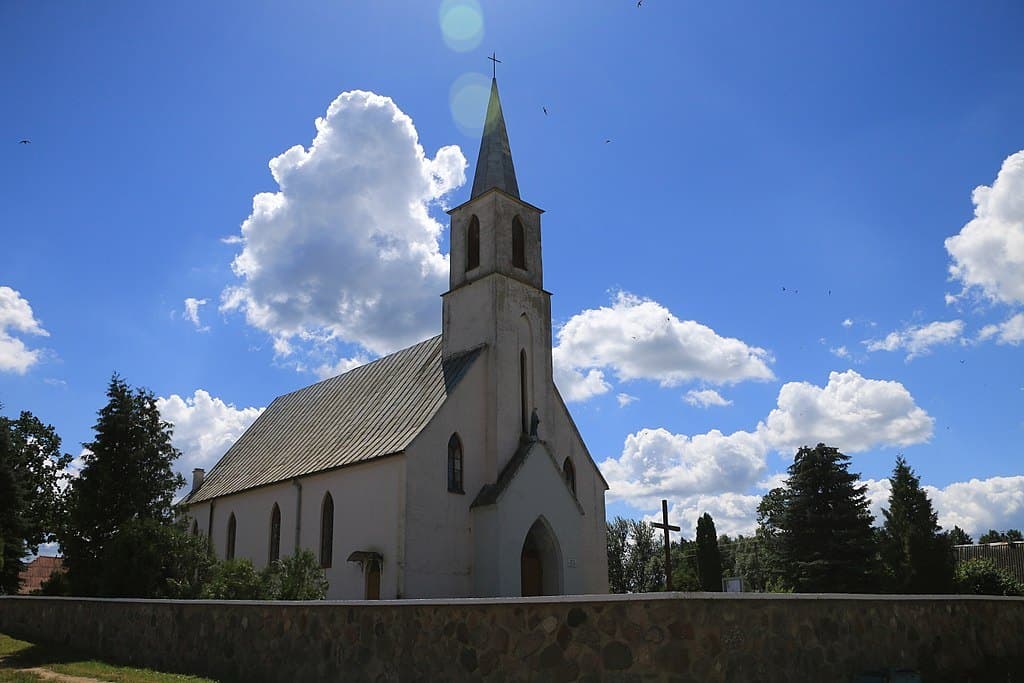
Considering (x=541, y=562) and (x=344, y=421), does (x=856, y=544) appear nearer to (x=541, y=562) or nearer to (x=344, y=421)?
(x=541, y=562)

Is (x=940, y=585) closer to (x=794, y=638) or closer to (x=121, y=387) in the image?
(x=794, y=638)

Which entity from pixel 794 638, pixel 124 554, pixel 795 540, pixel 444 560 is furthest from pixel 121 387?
pixel 795 540

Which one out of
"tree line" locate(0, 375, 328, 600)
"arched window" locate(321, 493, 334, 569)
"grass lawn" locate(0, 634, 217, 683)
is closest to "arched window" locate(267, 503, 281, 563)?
"arched window" locate(321, 493, 334, 569)

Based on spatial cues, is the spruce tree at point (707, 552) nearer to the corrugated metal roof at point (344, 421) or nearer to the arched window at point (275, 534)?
the corrugated metal roof at point (344, 421)

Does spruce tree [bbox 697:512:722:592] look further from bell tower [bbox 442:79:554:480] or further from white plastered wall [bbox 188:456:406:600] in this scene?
white plastered wall [bbox 188:456:406:600]

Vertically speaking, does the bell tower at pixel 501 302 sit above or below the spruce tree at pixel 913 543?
above

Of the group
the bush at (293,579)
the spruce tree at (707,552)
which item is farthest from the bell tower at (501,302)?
the spruce tree at (707,552)

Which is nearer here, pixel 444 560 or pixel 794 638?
pixel 794 638

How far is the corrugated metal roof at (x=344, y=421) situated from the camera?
27125 millimetres

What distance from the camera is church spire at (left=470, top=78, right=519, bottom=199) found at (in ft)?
101

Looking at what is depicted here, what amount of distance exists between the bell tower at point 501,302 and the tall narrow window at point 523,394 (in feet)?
0.11

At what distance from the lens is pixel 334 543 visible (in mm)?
26969

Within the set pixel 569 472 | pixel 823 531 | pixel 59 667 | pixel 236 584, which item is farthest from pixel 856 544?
pixel 59 667

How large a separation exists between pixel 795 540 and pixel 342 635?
3175cm
